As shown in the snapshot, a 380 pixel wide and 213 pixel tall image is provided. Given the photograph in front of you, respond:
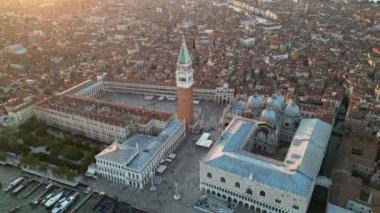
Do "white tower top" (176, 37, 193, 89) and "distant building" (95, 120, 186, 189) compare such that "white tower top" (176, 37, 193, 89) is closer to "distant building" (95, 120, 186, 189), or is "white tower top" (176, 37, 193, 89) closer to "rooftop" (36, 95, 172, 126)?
"rooftop" (36, 95, 172, 126)

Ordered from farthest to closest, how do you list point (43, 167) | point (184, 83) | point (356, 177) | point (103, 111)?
1. point (103, 111)
2. point (184, 83)
3. point (43, 167)
4. point (356, 177)

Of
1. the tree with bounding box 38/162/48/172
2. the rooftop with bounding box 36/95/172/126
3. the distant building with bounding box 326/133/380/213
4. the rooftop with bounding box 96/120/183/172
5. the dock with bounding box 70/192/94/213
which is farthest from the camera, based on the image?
the rooftop with bounding box 36/95/172/126

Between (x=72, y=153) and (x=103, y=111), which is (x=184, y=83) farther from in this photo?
(x=72, y=153)

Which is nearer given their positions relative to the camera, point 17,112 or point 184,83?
point 184,83

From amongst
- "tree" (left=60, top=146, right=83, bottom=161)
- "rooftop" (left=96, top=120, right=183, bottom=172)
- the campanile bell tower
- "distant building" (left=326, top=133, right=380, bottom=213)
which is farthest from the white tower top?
"distant building" (left=326, top=133, right=380, bottom=213)

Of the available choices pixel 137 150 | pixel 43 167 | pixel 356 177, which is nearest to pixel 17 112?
pixel 43 167

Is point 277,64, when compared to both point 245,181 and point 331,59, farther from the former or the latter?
point 245,181

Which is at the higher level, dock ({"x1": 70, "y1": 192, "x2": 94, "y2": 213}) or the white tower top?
the white tower top
